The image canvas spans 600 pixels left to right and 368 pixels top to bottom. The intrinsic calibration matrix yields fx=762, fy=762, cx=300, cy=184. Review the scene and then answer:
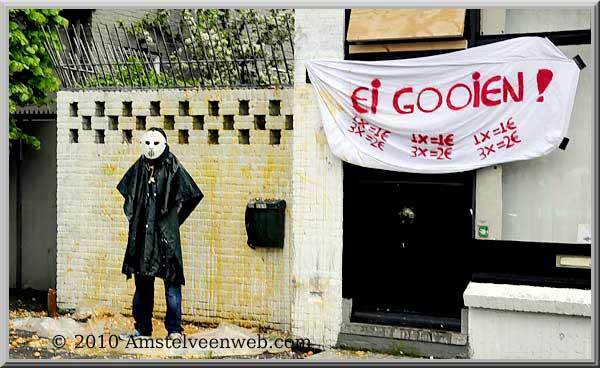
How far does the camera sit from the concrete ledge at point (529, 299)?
7.11m

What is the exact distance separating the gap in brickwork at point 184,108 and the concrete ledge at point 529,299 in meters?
4.17

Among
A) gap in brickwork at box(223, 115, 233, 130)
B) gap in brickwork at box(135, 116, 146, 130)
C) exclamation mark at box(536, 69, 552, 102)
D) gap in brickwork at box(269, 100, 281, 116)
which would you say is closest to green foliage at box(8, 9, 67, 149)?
gap in brickwork at box(135, 116, 146, 130)

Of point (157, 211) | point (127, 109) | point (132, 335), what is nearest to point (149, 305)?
point (132, 335)

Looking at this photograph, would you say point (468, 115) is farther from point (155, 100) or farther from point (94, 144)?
point (94, 144)

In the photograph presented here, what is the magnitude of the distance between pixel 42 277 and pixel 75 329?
2.53 metres

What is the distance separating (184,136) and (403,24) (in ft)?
10.9

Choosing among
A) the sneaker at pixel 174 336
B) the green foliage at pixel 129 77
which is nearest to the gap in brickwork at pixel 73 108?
the green foliage at pixel 129 77

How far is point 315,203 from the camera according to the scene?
26.9 ft

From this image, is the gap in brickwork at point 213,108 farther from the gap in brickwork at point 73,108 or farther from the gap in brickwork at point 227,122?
the gap in brickwork at point 73,108

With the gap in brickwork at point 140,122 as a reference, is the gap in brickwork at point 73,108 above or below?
above

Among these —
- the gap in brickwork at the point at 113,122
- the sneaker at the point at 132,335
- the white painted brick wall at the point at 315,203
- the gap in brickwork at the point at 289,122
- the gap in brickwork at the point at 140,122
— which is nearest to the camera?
the white painted brick wall at the point at 315,203

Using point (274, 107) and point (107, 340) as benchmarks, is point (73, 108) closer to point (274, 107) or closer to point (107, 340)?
point (274, 107)

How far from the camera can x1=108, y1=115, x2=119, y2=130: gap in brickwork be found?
9.95 metres

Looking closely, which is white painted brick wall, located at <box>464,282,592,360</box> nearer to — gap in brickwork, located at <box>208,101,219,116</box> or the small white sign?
the small white sign
